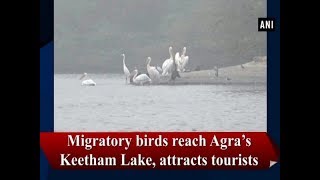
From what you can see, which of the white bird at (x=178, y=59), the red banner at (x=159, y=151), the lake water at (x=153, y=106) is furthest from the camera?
the white bird at (x=178, y=59)

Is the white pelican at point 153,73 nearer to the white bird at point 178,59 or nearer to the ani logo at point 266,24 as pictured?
the white bird at point 178,59

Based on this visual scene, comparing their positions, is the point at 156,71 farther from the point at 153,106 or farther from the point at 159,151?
the point at 159,151

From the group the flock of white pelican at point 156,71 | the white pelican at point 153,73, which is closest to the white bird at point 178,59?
the flock of white pelican at point 156,71

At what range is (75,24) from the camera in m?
4.57

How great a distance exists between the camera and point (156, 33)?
458 cm

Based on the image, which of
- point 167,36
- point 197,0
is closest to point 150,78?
point 167,36

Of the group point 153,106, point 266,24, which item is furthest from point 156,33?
point 266,24

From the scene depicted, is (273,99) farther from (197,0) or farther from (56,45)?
(56,45)

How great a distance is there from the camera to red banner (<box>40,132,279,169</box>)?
14.1ft

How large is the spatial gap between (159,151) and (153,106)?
385mm

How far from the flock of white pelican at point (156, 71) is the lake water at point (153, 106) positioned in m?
0.04

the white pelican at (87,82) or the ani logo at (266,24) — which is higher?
the ani logo at (266,24)

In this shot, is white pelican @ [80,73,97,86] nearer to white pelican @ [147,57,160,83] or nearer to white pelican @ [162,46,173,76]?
white pelican @ [147,57,160,83]

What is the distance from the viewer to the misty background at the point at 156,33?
453 centimetres
